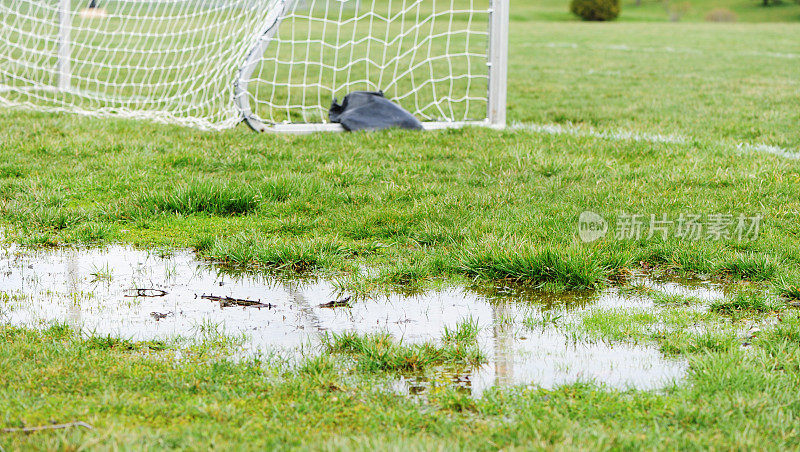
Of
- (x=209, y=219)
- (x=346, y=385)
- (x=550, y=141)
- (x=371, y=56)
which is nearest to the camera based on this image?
(x=346, y=385)

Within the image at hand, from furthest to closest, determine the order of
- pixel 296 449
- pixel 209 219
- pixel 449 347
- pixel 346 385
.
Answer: pixel 209 219 < pixel 449 347 < pixel 346 385 < pixel 296 449

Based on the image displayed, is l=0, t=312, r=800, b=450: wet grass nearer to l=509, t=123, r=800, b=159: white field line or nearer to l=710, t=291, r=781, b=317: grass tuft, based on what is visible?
l=710, t=291, r=781, b=317: grass tuft

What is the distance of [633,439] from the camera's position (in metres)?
2.36

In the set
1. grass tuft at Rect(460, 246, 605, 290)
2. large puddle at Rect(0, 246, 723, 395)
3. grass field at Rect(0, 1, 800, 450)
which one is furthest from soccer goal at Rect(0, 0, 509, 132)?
grass tuft at Rect(460, 246, 605, 290)

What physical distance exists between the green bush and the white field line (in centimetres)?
4624

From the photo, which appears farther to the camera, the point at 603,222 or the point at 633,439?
the point at 603,222

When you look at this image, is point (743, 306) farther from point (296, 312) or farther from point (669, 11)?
point (669, 11)

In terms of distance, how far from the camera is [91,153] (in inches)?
259

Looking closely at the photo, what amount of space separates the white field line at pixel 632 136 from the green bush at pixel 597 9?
1820 inches

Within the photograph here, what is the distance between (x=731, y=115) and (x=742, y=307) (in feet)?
21.1

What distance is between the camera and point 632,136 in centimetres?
785

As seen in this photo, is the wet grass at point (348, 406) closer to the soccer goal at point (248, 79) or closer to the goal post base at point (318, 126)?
the goal post base at point (318, 126)

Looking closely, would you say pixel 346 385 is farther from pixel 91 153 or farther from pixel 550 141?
pixel 550 141

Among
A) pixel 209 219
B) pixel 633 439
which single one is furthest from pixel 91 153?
pixel 633 439
